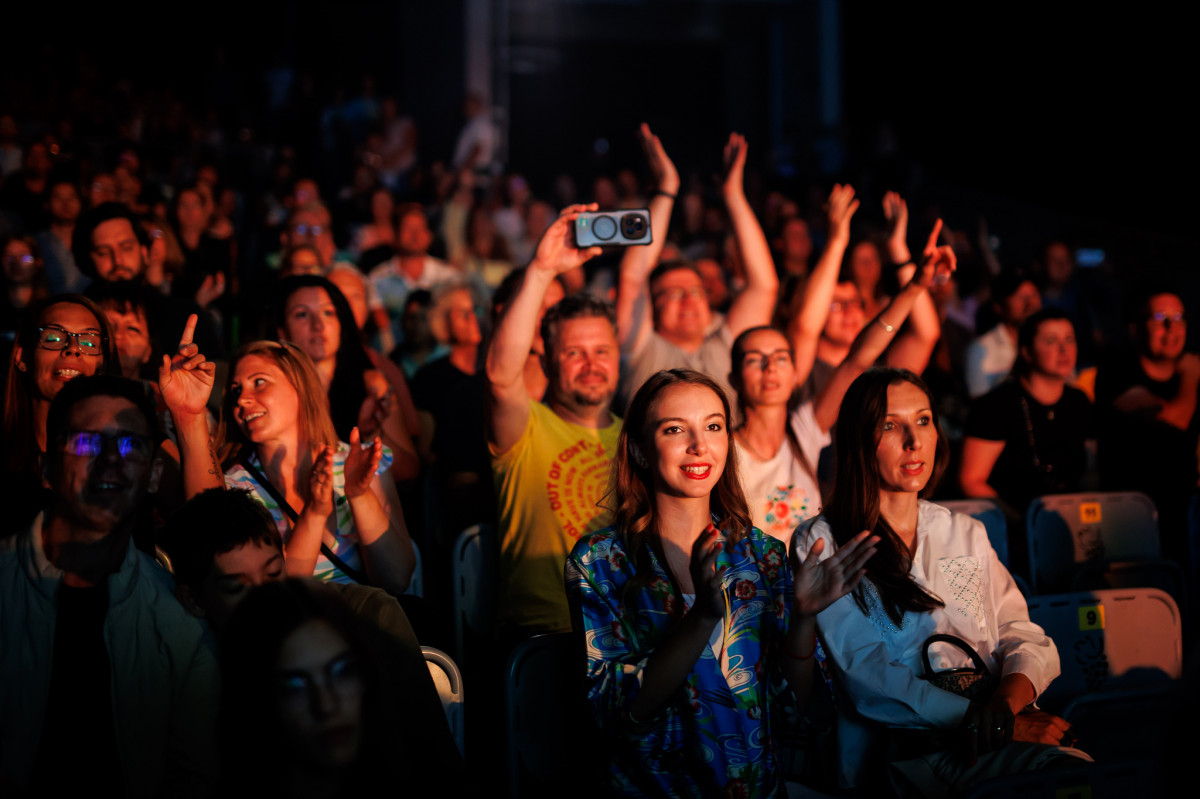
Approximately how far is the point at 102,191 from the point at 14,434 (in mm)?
3618

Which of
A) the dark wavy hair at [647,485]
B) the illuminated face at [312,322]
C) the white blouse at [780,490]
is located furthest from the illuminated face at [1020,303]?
the illuminated face at [312,322]

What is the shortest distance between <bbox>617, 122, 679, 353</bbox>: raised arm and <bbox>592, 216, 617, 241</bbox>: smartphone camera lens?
93 cm

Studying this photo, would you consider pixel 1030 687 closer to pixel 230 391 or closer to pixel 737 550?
pixel 737 550

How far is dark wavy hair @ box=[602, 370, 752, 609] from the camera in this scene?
2217 millimetres

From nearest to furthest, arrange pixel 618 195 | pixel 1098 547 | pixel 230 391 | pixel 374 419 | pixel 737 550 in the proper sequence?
pixel 737 550
pixel 230 391
pixel 374 419
pixel 1098 547
pixel 618 195

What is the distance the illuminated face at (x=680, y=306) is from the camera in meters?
4.01

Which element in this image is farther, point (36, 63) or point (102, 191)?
point (36, 63)

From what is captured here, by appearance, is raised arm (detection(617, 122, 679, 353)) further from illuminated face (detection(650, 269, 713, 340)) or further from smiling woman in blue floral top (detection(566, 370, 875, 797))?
smiling woman in blue floral top (detection(566, 370, 875, 797))

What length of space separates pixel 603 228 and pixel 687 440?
95cm

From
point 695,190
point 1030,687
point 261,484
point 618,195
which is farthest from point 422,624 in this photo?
point 695,190

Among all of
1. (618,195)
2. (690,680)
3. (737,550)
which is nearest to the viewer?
(690,680)

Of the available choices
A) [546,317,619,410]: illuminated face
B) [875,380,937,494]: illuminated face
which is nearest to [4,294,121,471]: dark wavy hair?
[546,317,619,410]: illuminated face

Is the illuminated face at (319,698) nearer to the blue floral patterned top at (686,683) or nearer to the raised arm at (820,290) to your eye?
the blue floral patterned top at (686,683)

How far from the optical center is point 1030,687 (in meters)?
2.28
